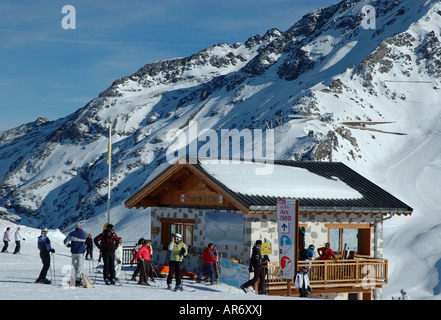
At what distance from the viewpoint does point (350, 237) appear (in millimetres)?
24672

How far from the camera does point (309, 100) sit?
384 feet

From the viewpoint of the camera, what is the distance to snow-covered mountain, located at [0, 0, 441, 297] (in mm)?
84688

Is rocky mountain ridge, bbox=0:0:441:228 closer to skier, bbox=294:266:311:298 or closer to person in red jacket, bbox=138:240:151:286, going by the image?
skier, bbox=294:266:311:298

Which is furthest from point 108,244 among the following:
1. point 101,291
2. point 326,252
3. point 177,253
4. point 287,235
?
point 326,252

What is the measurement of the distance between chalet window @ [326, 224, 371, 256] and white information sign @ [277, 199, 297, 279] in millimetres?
6273

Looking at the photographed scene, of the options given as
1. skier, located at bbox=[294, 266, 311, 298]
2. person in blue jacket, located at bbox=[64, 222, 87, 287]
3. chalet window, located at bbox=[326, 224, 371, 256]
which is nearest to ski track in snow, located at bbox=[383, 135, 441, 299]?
chalet window, located at bbox=[326, 224, 371, 256]

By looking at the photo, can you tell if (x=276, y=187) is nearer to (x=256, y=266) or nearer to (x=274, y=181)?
(x=274, y=181)

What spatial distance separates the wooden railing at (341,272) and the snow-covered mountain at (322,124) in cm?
1987

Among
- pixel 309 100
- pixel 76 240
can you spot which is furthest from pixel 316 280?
pixel 309 100

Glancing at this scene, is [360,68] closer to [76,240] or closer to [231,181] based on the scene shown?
[231,181]

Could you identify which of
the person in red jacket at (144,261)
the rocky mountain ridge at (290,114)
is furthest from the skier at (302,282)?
the rocky mountain ridge at (290,114)

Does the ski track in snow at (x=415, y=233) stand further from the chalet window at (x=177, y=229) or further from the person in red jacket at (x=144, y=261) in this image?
the person in red jacket at (x=144, y=261)

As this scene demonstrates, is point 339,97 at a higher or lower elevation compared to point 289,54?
lower

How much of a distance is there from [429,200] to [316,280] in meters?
54.8
